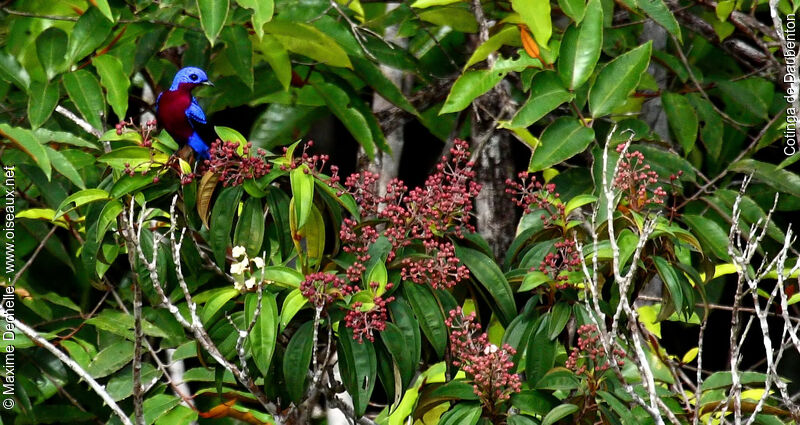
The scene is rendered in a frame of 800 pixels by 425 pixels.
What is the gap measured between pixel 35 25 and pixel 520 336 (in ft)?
6.07

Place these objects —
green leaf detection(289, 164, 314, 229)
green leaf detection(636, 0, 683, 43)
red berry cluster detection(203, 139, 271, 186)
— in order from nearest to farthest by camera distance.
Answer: green leaf detection(289, 164, 314, 229)
red berry cluster detection(203, 139, 271, 186)
green leaf detection(636, 0, 683, 43)

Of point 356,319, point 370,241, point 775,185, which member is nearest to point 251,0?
point 370,241

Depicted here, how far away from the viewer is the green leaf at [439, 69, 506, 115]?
9.12 ft

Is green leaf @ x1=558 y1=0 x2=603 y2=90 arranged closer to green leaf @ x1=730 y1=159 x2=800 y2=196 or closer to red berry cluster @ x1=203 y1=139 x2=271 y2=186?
green leaf @ x1=730 y1=159 x2=800 y2=196

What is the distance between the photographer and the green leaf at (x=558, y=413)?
85.7 inches

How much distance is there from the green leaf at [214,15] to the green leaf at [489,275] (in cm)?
87

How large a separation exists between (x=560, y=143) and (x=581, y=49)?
0.26 m

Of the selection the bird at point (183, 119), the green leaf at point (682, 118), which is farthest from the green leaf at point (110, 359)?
the green leaf at point (682, 118)

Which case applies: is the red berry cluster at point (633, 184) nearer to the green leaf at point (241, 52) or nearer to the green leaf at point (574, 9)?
the green leaf at point (574, 9)

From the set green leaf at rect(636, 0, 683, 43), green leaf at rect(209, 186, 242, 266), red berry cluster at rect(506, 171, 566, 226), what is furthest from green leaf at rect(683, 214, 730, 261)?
green leaf at rect(209, 186, 242, 266)

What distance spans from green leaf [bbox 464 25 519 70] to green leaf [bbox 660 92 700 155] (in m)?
0.70

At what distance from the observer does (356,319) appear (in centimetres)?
218

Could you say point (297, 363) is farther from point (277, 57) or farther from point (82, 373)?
point (277, 57)

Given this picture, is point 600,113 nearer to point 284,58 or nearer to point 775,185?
point 775,185
